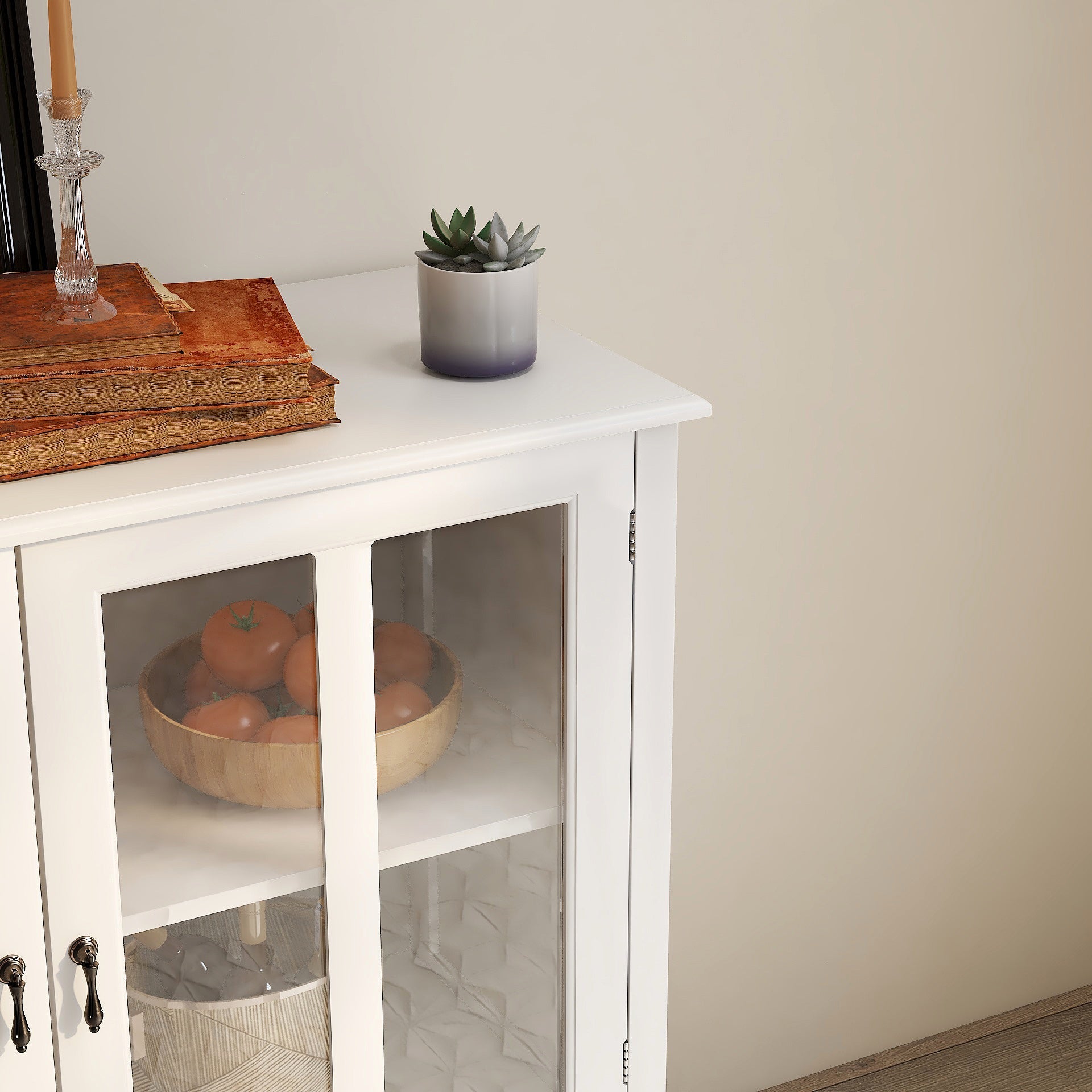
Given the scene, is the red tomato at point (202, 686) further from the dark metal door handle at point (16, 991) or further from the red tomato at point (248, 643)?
the dark metal door handle at point (16, 991)

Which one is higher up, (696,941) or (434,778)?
(434,778)

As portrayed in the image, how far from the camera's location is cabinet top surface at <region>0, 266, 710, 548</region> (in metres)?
0.80

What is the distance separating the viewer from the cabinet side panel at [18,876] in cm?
80

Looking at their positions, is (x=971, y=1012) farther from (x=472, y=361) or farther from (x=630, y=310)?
(x=472, y=361)

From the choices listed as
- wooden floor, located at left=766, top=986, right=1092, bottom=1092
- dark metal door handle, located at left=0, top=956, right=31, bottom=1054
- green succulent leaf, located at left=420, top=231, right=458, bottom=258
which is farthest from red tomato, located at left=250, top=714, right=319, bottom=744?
wooden floor, located at left=766, top=986, right=1092, bottom=1092

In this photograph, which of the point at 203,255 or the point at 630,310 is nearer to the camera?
the point at 203,255

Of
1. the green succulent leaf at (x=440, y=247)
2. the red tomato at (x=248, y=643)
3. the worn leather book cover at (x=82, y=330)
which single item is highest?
the green succulent leaf at (x=440, y=247)

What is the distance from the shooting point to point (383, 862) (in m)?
0.97

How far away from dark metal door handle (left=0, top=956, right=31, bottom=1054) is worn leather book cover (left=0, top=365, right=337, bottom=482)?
32cm

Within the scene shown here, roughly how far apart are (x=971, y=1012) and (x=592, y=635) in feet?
4.67

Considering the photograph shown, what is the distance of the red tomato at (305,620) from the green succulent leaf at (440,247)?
0.96ft

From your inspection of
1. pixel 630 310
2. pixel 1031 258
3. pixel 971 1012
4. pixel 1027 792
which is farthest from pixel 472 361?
pixel 971 1012


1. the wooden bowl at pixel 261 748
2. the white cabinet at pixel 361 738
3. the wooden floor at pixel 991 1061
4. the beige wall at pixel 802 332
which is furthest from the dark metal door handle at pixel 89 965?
the wooden floor at pixel 991 1061

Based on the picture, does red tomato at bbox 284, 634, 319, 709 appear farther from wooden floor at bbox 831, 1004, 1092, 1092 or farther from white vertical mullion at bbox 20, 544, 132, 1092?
wooden floor at bbox 831, 1004, 1092, 1092
